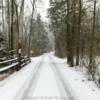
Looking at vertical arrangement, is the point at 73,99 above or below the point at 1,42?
below

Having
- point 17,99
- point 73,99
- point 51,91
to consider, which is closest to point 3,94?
point 17,99

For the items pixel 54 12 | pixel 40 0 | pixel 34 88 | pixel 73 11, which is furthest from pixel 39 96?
pixel 40 0

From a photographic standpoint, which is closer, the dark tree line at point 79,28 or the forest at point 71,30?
the forest at point 71,30

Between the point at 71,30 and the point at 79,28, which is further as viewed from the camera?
the point at 71,30

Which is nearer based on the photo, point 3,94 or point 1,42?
point 3,94

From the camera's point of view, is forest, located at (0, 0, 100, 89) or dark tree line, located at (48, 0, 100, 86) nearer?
forest, located at (0, 0, 100, 89)

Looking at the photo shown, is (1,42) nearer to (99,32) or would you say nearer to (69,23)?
(69,23)

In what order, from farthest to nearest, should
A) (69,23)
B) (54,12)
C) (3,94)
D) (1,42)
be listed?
(54,12) → (69,23) → (1,42) → (3,94)

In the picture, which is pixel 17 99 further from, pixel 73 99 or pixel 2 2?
pixel 2 2

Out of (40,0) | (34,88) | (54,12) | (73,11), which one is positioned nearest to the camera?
(34,88)

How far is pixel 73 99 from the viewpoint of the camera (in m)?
9.15

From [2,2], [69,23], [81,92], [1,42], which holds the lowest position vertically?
[81,92]

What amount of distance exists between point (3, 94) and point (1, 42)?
12.5 metres

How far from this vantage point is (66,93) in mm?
10297
